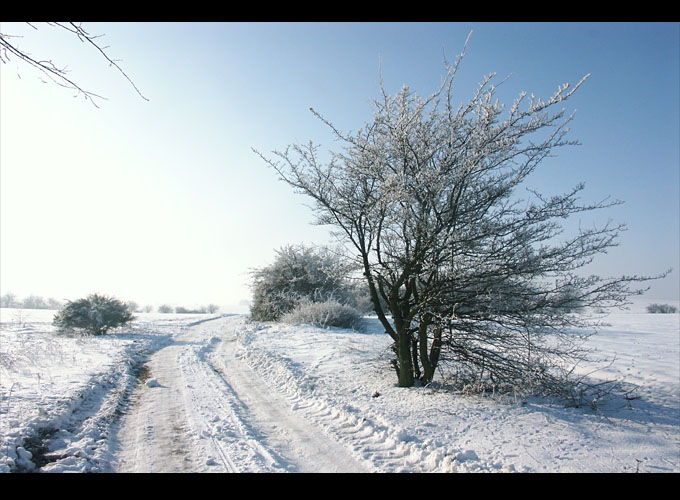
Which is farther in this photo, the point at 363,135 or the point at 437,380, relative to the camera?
the point at 437,380

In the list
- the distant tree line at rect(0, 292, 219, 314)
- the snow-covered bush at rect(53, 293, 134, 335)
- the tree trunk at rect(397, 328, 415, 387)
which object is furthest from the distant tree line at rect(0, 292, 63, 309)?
the tree trunk at rect(397, 328, 415, 387)

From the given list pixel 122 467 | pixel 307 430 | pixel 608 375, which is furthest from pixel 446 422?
pixel 608 375

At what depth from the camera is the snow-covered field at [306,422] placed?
13.9 feet

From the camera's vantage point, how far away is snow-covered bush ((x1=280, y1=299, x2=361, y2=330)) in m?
19.6

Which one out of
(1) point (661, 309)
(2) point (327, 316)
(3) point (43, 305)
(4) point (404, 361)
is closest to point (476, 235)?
(4) point (404, 361)

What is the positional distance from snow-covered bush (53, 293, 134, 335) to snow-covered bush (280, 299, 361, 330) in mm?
8737

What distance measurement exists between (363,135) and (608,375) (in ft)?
26.0

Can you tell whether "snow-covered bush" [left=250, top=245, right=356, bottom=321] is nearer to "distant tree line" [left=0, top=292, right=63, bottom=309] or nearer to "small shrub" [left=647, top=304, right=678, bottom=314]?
"small shrub" [left=647, top=304, right=678, bottom=314]

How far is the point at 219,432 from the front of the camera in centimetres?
500

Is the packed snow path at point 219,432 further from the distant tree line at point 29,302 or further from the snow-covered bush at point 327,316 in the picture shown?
the distant tree line at point 29,302

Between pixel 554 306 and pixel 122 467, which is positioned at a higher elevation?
pixel 554 306

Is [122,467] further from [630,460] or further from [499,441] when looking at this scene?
[630,460]

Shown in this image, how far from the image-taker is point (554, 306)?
6.41 meters

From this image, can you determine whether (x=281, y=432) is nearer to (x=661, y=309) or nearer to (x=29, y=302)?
(x=661, y=309)
